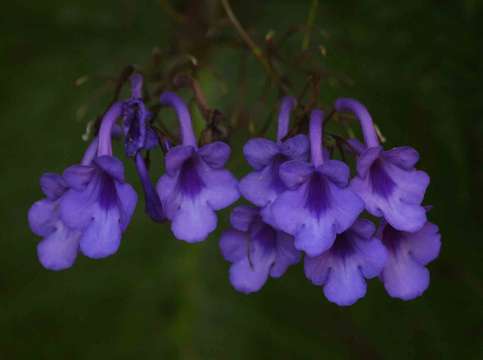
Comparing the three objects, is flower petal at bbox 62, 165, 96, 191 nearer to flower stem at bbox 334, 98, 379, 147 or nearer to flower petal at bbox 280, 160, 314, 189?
flower petal at bbox 280, 160, 314, 189

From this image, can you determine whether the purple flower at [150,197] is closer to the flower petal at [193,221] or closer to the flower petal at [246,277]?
the flower petal at [193,221]

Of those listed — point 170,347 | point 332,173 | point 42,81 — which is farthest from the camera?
point 42,81

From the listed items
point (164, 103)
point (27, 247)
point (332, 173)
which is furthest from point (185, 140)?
point (27, 247)

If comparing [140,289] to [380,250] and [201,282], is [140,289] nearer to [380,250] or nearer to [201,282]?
[201,282]

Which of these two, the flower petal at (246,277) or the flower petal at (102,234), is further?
the flower petal at (246,277)

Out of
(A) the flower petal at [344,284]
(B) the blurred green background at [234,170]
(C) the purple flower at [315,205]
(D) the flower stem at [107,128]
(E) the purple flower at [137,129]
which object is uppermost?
(E) the purple flower at [137,129]

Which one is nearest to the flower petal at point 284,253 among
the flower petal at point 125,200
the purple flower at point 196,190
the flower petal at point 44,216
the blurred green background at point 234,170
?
the purple flower at point 196,190

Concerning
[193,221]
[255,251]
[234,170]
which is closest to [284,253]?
[255,251]
